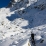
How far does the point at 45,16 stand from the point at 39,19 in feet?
6.29

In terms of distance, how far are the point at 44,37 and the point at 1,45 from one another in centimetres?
521

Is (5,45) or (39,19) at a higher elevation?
(39,19)

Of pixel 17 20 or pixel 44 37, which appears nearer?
pixel 44 37

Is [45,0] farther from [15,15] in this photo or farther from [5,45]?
[5,45]

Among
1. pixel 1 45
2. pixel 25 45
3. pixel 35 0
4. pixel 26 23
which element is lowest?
pixel 25 45

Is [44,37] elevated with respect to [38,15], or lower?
lower

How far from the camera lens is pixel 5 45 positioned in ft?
55.8

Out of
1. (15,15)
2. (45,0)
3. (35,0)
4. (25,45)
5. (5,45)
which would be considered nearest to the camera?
(25,45)

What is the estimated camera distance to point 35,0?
60.0 m

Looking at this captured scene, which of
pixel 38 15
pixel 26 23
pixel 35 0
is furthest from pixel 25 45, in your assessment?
pixel 35 0

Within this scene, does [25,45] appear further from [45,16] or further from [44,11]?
[44,11]

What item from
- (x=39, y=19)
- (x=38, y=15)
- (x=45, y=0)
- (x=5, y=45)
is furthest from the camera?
(x=45, y=0)

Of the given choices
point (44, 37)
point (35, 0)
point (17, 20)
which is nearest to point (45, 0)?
point (35, 0)

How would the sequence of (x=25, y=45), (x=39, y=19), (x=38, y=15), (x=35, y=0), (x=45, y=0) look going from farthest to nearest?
(x=35, y=0), (x=45, y=0), (x=38, y=15), (x=39, y=19), (x=25, y=45)
